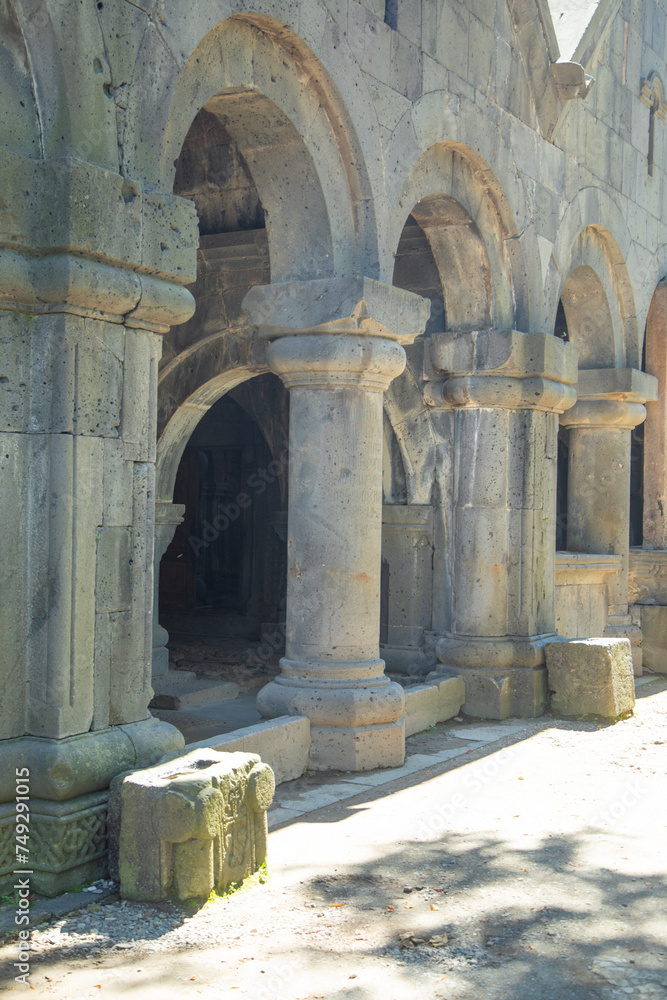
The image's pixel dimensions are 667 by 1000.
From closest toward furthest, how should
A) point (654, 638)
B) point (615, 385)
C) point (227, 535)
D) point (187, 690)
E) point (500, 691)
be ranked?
point (500, 691) < point (187, 690) < point (615, 385) < point (654, 638) < point (227, 535)

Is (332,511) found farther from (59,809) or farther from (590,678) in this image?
(590,678)

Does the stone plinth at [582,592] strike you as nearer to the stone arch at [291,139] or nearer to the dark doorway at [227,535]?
the dark doorway at [227,535]

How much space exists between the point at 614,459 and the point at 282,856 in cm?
566

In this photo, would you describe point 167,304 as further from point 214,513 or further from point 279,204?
point 214,513

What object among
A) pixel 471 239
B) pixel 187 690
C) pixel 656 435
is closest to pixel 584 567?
pixel 656 435

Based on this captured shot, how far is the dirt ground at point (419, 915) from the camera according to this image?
9.82ft

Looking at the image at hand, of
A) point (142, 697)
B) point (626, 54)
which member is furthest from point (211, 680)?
point (626, 54)

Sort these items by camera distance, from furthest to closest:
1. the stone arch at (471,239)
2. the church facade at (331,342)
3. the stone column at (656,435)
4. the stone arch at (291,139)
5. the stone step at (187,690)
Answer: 1. the stone column at (656,435)
2. the stone step at (187,690)
3. the stone arch at (471,239)
4. the stone arch at (291,139)
5. the church facade at (331,342)

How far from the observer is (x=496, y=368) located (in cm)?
703

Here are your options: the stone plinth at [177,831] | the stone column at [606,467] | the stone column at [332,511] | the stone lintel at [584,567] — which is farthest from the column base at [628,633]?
the stone plinth at [177,831]

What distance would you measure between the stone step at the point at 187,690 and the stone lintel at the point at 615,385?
3729 millimetres

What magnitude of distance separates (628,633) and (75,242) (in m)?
6.61

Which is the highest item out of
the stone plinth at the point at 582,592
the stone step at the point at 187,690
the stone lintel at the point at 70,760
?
the stone plinth at the point at 582,592

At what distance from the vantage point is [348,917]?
3.47 m
